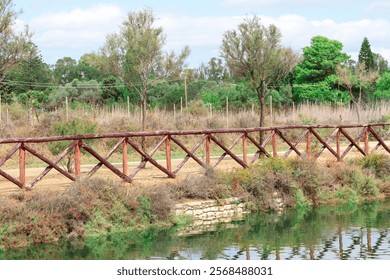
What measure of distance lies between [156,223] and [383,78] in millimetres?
50903

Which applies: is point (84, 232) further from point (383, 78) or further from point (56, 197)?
point (383, 78)

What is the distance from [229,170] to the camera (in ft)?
66.1

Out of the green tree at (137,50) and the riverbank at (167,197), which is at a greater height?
the green tree at (137,50)

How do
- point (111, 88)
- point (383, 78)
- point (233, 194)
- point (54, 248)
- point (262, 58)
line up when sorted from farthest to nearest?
point (383, 78), point (111, 88), point (262, 58), point (233, 194), point (54, 248)

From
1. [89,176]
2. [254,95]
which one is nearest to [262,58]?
[89,176]

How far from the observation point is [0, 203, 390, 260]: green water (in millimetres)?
13312

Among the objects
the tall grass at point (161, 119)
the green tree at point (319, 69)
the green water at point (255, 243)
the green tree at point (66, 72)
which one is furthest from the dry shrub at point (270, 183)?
the green tree at point (66, 72)

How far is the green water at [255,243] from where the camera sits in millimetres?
13312

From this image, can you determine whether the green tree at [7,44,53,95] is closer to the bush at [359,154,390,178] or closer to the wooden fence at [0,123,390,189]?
the wooden fence at [0,123,390,189]

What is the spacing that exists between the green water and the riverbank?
1.23 feet

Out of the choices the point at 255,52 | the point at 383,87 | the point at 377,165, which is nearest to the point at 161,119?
the point at 255,52

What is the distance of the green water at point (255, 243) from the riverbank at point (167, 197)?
1.23 feet

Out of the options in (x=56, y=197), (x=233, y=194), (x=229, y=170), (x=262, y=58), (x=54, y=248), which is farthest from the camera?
(x=262, y=58)

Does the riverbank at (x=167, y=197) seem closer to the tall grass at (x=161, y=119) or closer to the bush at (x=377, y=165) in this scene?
the bush at (x=377, y=165)
